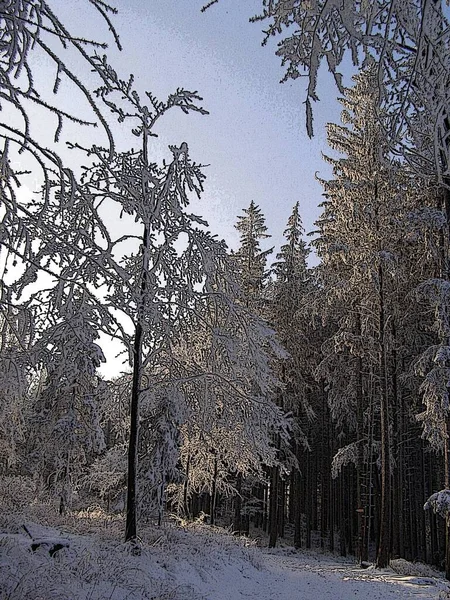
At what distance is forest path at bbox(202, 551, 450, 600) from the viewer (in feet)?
31.0

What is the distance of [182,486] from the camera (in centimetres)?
1823

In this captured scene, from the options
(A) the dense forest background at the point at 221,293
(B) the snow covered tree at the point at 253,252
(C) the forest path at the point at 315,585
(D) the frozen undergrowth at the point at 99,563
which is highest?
(B) the snow covered tree at the point at 253,252

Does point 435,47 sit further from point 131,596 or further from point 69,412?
point 69,412

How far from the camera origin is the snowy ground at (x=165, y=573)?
6.22 m

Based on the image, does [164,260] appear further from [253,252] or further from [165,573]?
[253,252]

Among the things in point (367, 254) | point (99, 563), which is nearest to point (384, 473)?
point (367, 254)

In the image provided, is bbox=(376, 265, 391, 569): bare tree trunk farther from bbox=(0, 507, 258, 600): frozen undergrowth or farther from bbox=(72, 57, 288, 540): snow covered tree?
bbox=(72, 57, 288, 540): snow covered tree

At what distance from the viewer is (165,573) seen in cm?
823

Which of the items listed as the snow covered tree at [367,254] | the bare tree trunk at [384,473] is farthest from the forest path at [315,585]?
the snow covered tree at [367,254]

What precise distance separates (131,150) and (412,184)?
9.14 metres

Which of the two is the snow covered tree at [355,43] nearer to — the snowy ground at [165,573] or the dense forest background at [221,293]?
the dense forest background at [221,293]

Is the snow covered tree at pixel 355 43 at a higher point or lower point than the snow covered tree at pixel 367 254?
lower

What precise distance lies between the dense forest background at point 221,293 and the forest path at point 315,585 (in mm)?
1739

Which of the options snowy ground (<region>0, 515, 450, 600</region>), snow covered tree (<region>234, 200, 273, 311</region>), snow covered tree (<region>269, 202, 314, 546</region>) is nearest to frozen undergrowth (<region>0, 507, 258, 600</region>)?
snowy ground (<region>0, 515, 450, 600</region>)
